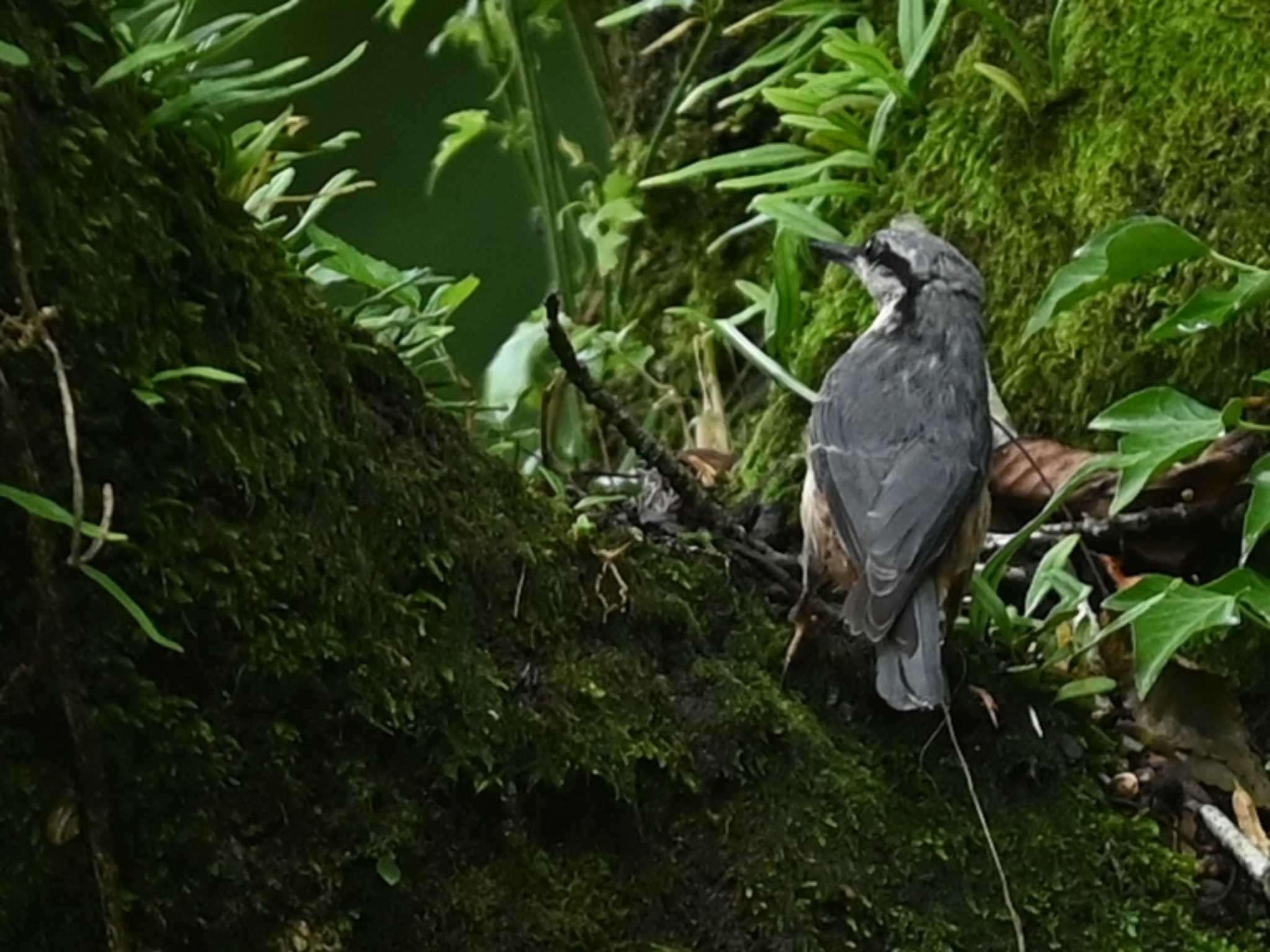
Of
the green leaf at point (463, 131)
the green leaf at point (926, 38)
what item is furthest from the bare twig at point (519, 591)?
the green leaf at point (463, 131)

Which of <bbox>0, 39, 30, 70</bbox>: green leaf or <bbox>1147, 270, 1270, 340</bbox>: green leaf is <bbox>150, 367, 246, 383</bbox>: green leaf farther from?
<bbox>1147, 270, 1270, 340</bbox>: green leaf

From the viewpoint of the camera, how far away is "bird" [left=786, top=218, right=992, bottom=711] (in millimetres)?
2502

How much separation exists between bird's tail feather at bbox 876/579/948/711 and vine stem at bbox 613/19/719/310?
186 centimetres

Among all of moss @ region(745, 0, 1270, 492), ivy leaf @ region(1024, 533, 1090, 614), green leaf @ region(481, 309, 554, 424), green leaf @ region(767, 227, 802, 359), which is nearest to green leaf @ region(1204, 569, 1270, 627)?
ivy leaf @ region(1024, 533, 1090, 614)

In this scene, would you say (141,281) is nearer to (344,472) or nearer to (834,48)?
(344,472)

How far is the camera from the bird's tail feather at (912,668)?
235cm

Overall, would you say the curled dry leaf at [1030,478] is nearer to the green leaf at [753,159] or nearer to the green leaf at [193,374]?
the green leaf at [753,159]

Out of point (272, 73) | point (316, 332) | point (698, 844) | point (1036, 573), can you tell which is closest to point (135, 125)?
point (272, 73)

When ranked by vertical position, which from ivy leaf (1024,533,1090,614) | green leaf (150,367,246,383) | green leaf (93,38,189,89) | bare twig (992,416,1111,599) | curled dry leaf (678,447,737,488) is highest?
green leaf (93,38,189,89)

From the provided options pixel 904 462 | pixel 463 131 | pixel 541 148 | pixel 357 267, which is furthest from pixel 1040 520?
pixel 463 131

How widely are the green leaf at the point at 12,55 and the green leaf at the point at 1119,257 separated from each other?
140cm

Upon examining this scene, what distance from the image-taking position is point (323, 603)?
1.89 metres

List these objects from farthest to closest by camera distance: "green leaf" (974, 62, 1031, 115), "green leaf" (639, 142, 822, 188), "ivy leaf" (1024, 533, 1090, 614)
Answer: "green leaf" (639, 142, 822, 188), "green leaf" (974, 62, 1031, 115), "ivy leaf" (1024, 533, 1090, 614)

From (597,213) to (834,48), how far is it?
0.89m
